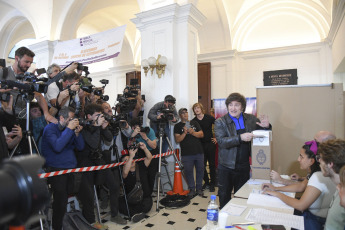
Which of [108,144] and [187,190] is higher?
[108,144]

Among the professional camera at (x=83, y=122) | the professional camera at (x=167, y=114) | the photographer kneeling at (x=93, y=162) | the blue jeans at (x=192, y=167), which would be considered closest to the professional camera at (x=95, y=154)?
the photographer kneeling at (x=93, y=162)

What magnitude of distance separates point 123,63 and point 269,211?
9.79m

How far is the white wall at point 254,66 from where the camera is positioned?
7660mm

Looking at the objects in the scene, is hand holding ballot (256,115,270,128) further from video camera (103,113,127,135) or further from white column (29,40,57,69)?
white column (29,40,57,69)

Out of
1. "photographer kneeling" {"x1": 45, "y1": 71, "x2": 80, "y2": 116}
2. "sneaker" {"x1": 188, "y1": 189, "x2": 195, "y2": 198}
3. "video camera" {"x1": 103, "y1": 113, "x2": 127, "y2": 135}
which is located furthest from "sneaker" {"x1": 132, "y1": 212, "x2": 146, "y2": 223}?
"photographer kneeling" {"x1": 45, "y1": 71, "x2": 80, "y2": 116}

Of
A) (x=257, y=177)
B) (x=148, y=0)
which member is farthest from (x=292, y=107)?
(x=148, y=0)

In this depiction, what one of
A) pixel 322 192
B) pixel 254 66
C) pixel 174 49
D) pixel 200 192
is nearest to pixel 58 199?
pixel 200 192

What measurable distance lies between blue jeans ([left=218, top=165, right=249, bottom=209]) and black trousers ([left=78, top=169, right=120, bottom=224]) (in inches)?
55.9

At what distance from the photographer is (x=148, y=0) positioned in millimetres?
5066

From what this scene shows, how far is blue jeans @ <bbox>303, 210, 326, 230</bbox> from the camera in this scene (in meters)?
1.90

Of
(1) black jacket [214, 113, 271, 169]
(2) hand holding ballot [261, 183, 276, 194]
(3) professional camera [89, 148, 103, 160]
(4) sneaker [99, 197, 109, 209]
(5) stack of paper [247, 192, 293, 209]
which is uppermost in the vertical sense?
(1) black jacket [214, 113, 271, 169]

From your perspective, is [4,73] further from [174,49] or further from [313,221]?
[313,221]

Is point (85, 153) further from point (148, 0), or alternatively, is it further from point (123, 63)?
point (123, 63)

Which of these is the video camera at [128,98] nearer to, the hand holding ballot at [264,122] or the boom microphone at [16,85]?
the boom microphone at [16,85]
